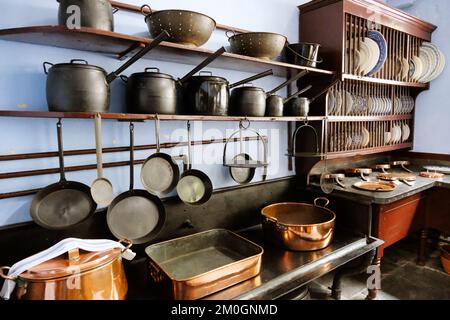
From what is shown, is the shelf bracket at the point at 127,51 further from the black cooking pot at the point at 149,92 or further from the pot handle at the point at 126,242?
the pot handle at the point at 126,242

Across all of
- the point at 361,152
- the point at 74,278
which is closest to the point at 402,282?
the point at 361,152

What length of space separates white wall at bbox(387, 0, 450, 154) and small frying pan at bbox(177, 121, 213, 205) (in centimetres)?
227

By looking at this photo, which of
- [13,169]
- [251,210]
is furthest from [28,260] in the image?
[251,210]

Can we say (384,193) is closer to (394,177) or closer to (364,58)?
(394,177)

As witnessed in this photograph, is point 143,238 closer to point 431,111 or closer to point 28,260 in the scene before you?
point 28,260

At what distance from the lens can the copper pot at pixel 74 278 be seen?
0.86 meters

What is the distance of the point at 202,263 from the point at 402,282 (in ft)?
5.28

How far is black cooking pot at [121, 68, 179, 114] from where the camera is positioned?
44.4 inches

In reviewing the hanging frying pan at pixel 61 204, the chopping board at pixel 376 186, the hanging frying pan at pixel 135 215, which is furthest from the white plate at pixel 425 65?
the hanging frying pan at pixel 61 204

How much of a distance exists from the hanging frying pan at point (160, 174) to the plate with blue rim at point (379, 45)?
158 centimetres

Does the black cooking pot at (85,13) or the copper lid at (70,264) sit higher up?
the black cooking pot at (85,13)

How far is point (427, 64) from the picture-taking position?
2498mm

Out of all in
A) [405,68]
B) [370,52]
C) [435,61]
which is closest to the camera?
[370,52]
